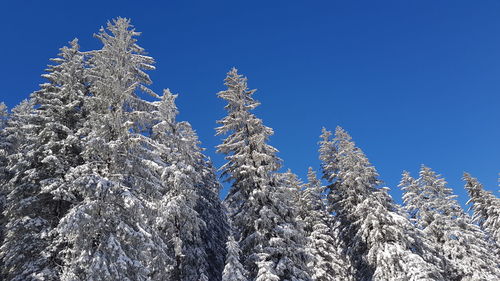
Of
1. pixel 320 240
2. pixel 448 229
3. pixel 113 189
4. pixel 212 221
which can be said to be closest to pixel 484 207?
pixel 448 229

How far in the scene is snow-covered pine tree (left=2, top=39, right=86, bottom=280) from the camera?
48.9 feet

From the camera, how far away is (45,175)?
16625mm

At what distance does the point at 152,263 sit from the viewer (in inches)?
616

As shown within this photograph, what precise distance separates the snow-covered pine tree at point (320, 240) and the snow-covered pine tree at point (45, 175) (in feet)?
60.5

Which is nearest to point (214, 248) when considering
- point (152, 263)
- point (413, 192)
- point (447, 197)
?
point (152, 263)

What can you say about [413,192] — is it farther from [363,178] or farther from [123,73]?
[123,73]

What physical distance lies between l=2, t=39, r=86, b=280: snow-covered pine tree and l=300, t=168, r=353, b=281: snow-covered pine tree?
1843 cm

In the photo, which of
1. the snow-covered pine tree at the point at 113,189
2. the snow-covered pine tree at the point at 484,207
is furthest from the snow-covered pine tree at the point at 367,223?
the snow-covered pine tree at the point at 484,207

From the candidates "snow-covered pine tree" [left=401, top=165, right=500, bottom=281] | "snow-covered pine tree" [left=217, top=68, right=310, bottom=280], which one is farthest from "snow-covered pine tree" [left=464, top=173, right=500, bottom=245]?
"snow-covered pine tree" [left=217, top=68, right=310, bottom=280]

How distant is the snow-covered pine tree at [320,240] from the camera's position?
2820cm

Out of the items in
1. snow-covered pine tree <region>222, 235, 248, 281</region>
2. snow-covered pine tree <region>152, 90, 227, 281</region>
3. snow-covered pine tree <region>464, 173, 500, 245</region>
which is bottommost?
snow-covered pine tree <region>222, 235, 248, 281</region>

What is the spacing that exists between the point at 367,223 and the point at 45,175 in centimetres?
1955

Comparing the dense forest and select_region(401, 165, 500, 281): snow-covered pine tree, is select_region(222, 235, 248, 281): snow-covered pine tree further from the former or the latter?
select_region(401, 165, 500, 281): snow-covered pine tree

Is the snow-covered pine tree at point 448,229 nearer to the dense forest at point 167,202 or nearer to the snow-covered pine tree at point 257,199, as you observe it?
the dense forest at point 167,202
